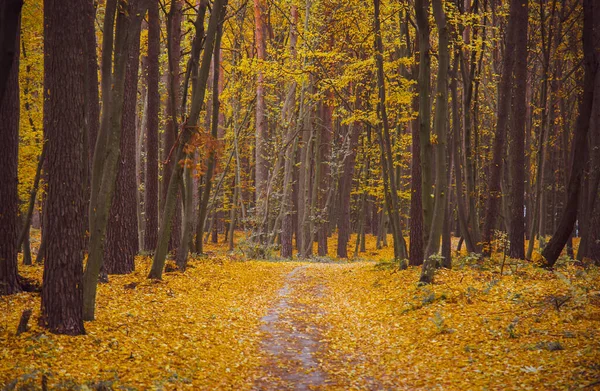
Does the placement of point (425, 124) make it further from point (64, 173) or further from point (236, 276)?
point (64, 173)

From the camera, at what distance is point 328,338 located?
997 centimetres

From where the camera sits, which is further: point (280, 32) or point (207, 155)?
point (280, 32)

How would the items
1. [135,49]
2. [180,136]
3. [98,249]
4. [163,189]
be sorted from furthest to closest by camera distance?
[163,189] < [135,49] < [180,136] < [98,249]

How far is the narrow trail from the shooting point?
736 centimetres

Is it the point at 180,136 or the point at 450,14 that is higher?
the point at 450,14

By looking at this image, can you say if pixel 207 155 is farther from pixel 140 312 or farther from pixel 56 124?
pixel 56 124

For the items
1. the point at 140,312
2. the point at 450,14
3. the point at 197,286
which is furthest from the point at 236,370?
the point at 450,14

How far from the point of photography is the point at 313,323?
36.7 feet

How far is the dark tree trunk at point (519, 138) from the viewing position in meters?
16.1

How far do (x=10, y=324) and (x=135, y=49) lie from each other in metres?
9.19

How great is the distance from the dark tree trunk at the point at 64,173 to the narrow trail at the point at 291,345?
2.93 meters

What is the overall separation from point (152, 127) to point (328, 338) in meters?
10.3

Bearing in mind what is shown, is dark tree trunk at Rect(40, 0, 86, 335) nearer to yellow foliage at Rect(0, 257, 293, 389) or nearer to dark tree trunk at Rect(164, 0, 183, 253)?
yellow foliage at Rect(0, 257, 293, 389)

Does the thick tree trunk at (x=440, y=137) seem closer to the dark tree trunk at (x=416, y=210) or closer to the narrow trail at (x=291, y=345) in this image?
the narrow trail at (x=291, y=345)
